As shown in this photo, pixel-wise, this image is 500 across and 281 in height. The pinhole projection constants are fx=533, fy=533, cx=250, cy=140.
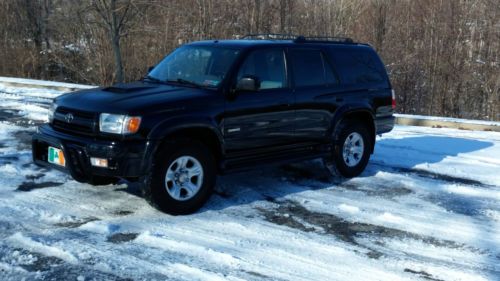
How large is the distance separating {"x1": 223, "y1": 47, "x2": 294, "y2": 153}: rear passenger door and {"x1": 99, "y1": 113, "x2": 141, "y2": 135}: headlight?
102 centimetres

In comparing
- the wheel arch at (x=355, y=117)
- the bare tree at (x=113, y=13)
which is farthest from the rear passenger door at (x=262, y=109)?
the bare tree at (x=113, y=13)

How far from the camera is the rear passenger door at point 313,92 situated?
6.39 metres

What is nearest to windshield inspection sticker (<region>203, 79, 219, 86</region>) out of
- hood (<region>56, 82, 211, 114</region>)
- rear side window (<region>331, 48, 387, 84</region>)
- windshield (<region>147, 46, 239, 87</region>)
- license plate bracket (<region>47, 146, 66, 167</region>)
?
windshield (<region>147, 46, 239, 87</region>)

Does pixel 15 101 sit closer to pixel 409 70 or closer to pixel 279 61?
pixel 279 61

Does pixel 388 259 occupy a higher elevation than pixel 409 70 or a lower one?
lower

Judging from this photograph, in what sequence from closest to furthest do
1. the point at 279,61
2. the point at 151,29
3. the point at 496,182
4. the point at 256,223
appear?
the point at 256,223, the point at 279,61, the point at 496,182, the point at 151,29

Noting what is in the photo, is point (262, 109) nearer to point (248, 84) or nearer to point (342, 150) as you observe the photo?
point (248, 84)

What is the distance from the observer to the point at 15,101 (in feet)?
43.5

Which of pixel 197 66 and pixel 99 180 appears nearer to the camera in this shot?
pixel 99 180

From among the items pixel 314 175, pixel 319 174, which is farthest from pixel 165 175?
pixel 319 174

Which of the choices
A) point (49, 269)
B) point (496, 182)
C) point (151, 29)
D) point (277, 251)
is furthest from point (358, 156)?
point (151, 29)

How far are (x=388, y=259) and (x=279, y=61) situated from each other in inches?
108

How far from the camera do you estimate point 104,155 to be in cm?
493

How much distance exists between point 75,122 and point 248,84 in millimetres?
1799
